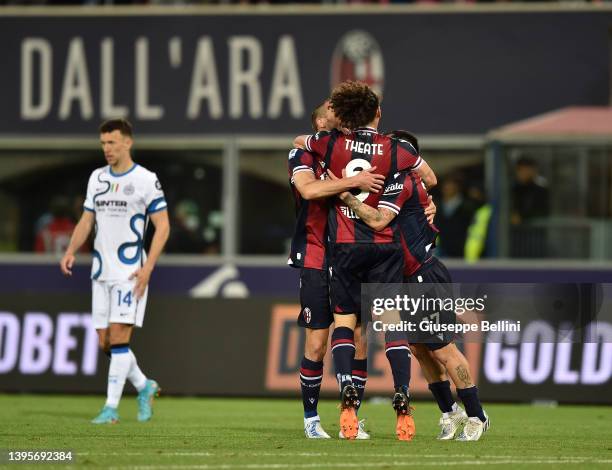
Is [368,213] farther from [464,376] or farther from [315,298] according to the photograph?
[464,376]

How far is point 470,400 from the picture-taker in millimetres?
9422

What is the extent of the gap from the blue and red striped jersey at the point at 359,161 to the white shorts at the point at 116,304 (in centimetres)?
273

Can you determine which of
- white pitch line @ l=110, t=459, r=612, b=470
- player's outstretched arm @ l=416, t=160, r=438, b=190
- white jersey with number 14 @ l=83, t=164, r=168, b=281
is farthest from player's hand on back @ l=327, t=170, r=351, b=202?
white jersey with number 14 @ l=83, t=164, r=168, b=281

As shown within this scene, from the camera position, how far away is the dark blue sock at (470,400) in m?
9.41

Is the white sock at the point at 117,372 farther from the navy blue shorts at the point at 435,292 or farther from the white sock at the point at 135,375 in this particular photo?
the navy blue shorts at the point at 435,292

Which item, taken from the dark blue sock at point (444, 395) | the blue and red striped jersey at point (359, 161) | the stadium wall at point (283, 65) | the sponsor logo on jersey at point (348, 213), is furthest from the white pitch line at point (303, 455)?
the stadium wall at point (283, 65)

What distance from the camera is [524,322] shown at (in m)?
9.54

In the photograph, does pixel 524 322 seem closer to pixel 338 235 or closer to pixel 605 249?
pixel 338 235

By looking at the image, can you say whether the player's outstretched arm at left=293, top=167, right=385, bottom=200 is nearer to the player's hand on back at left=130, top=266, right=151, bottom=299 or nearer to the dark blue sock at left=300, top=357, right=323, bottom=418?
the dark blue sock at left=300, top=357, right=323, bottom=418

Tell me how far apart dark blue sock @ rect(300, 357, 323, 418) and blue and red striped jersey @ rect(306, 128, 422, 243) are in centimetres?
91

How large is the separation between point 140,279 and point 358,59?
9.77 metres

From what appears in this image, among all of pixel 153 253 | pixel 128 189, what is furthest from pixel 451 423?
pixel 128 189

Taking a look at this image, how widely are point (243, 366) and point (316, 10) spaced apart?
6.97 metres

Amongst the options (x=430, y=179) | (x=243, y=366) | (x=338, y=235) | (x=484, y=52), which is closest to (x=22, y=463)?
(x=338, y=235)
